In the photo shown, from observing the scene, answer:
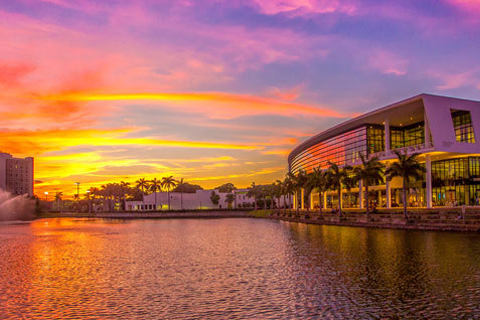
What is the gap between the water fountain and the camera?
470 ft

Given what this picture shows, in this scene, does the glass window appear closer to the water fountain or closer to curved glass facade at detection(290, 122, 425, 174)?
curved glass facade at detection(290, 122, 425, 174)

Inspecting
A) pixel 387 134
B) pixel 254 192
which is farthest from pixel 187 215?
pixel 387 134

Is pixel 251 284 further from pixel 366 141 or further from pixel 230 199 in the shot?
pixel 230 199

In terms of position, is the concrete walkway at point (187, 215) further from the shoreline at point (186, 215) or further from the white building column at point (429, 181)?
the white building column at point (429, 181)

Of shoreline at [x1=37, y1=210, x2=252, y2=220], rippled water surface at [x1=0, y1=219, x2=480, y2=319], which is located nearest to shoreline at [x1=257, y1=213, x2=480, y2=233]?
rippled water surface at [x1=0, y1=219, x2=480, y2=319]

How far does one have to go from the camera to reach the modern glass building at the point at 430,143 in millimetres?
73663

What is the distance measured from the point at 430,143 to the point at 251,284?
6148 cm

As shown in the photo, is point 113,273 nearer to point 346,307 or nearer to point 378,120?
point 346,307

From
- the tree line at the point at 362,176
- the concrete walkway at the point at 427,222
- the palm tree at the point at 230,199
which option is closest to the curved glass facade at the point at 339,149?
the tree line at the point at 362,176

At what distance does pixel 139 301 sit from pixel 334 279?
888cm

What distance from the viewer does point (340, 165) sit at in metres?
105

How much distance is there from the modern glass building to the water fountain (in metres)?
110

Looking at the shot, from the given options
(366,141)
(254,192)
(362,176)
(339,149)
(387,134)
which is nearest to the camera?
(362,176)

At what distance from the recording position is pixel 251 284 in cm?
1967
